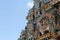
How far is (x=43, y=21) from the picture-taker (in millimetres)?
35719

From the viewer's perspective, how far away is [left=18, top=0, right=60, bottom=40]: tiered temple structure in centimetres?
3356

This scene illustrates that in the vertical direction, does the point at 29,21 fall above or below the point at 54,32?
above

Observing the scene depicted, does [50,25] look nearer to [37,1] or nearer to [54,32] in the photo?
[54,32]

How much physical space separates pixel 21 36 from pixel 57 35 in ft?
32.6

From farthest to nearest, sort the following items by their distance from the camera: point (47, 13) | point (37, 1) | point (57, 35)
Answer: point (37, 1) < point (47, 13) < point (57, 35)

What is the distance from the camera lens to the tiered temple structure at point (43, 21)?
33.6 m

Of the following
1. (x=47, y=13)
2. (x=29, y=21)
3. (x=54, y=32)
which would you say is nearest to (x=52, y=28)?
(x=54, y=32)

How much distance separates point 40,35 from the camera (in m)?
35.8

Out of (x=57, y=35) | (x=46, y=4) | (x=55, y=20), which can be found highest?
(x=46, y=4)

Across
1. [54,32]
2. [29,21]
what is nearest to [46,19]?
[54,32]

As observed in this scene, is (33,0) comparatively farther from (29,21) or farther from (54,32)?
(54,32)

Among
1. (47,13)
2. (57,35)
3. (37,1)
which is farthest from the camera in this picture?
(37,1)

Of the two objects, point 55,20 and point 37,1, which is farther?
point 37,1

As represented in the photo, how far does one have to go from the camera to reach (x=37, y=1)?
132ft
